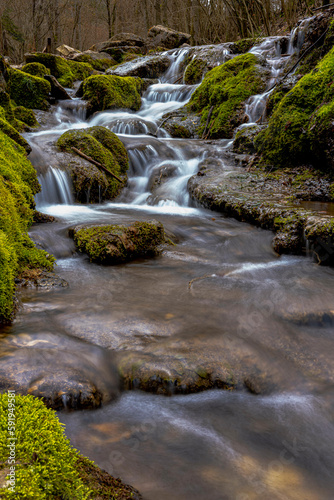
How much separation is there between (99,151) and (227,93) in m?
5.85

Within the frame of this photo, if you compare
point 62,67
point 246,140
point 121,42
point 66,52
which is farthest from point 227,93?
point 121,42

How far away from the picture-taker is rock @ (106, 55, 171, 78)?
1695 centimetres

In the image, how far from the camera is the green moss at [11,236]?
9.48 feet

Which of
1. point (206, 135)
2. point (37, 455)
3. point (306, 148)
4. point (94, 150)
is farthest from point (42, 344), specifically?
point (206, 135)

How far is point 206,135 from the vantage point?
11.2 metres

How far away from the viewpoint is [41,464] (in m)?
1.11

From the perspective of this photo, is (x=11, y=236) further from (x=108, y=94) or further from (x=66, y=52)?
(x=66, y=52)

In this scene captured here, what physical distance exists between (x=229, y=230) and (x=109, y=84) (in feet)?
31.8

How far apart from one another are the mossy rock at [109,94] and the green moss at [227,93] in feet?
7.80

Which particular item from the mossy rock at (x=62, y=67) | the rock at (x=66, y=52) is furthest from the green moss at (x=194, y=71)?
the rock at (x=66, y=52)

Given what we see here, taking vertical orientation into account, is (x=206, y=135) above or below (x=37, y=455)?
above

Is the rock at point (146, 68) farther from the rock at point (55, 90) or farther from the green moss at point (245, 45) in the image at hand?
the rock at point (55, 90)

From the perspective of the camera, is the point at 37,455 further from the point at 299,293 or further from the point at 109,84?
the point at 109,84

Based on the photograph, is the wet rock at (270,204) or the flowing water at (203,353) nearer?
the flowing water at (203,353)
